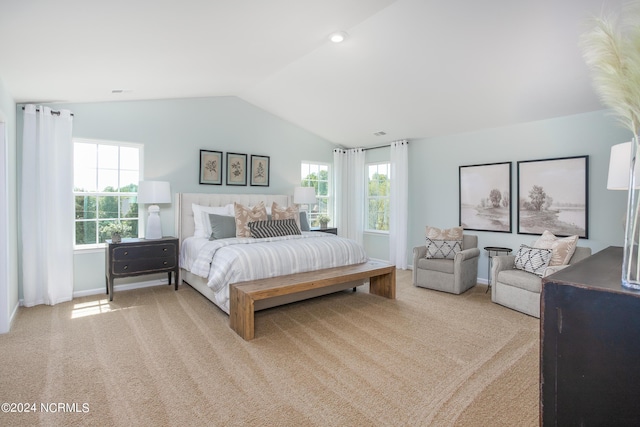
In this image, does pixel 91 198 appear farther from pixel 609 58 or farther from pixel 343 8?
pixel 609 58

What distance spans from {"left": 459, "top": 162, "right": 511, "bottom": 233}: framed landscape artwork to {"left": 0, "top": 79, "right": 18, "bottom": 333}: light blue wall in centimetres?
554

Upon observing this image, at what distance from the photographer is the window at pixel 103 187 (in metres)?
4.19

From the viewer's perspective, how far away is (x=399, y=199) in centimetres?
581

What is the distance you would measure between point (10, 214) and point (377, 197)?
5.33 meters

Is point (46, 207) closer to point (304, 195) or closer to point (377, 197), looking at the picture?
point (304, 195)

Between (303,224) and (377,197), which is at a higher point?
(377,197)

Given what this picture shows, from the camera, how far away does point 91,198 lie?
14.0 ft

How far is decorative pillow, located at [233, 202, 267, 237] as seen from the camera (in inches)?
171

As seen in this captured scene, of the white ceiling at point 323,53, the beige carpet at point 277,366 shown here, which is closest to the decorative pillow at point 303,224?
the beige carpet at point 277,366

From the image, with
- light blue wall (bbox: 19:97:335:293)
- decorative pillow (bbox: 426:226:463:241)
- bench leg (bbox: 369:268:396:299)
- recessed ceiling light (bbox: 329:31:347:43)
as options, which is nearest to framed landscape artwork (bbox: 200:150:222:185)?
light blue wall (bbox: 19:97:335:293)

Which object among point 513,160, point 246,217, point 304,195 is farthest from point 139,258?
point 513,160

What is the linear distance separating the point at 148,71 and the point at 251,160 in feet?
7.85

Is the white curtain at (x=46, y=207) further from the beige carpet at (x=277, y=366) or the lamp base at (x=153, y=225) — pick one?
the lamp base at (x=153, y=225)

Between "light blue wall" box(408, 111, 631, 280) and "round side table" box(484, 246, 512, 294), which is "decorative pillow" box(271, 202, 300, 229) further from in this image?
"round side table" box(484, 246, 512, 294)
